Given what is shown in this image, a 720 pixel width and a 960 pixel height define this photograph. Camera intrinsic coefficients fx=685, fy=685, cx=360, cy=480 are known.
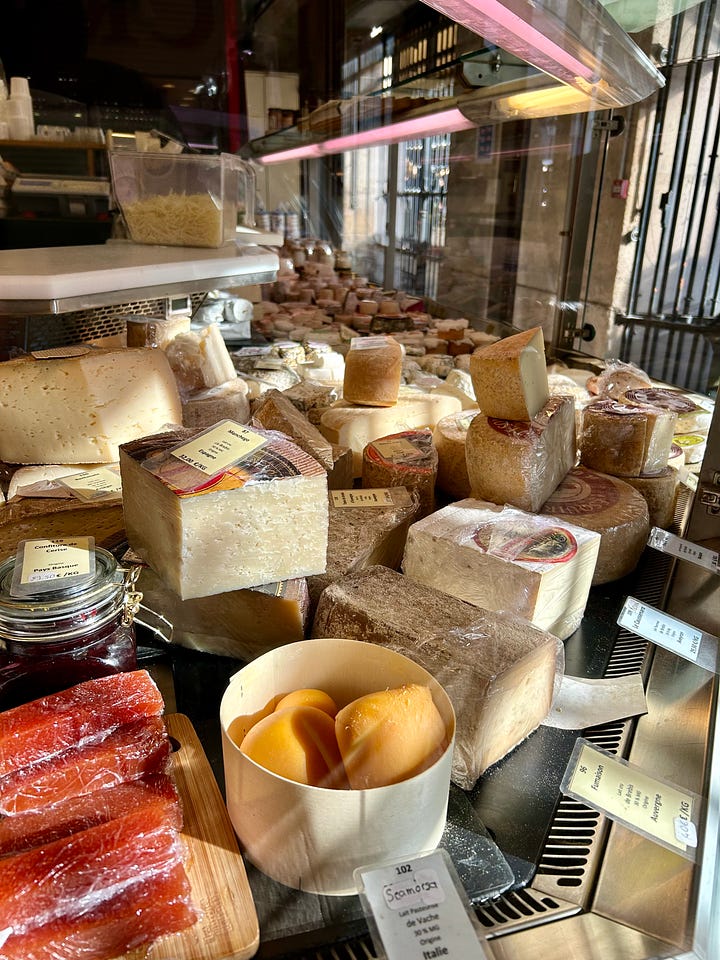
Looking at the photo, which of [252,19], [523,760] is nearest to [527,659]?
[523,760]

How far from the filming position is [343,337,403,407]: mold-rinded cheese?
158cm

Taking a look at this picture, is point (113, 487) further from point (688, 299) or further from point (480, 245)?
point (688, 299)

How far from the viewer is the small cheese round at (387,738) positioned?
658 millimetres

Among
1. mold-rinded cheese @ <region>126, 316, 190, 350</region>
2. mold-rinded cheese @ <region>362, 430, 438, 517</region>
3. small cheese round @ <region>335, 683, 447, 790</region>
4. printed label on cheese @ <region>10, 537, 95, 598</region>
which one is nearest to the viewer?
small cheese round @ <region>335, 683, 447, 790</region>

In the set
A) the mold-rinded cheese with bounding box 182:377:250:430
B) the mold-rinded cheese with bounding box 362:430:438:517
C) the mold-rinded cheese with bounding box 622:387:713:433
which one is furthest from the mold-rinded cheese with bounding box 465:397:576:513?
the mold-rinded cheese with bounding box 182:377:250:430

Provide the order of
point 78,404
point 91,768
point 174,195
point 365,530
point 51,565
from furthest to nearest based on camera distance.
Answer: point 174,195, point 78,404, point 365,530, point 51,565, point 91,768

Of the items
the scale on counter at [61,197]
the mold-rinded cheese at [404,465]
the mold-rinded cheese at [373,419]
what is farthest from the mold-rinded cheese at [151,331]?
the scale on counter at [61,197]

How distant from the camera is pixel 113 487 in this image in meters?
1.21

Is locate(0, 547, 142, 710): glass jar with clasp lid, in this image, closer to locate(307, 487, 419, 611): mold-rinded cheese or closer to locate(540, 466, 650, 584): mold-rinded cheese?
locate(307, 487, 419, 611): mold-rinded cheese

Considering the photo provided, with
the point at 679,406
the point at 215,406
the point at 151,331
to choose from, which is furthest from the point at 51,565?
the point at 679,406

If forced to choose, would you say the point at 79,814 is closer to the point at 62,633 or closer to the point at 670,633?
the point at 62,633

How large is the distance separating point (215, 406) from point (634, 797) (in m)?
1.18

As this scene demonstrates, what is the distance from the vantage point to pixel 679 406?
158 centimetres

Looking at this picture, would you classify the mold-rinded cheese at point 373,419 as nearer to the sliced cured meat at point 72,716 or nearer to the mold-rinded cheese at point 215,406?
the mold-rinded cheese at point 215,406
